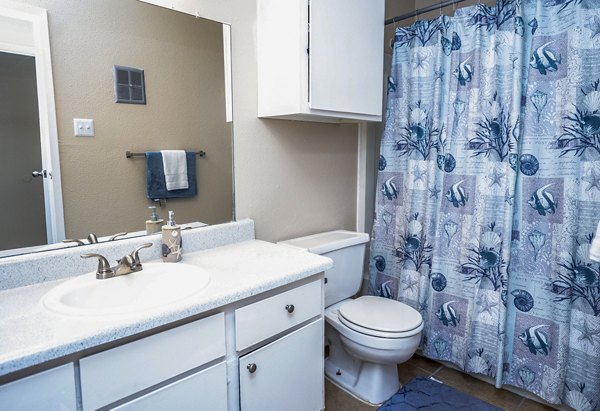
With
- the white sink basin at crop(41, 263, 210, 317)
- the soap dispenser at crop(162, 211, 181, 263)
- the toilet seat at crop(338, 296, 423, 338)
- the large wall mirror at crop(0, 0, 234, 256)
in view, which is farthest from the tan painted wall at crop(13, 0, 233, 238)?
the toilet seat at crop(338, 296, 423, 338)

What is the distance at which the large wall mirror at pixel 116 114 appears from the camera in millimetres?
1204

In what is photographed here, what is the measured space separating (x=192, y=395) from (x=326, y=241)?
1.08 metres

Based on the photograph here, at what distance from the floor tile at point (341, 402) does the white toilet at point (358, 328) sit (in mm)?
34

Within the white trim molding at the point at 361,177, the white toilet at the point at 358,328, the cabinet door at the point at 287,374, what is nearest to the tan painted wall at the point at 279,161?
the white trim molding at the point at 361,177

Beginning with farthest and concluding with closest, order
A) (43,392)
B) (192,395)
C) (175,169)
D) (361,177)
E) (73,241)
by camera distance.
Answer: (361,177), (175,169), (73,241), (192,395), (43,392)

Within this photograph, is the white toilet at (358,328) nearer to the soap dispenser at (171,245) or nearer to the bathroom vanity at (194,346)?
the bathroom vanity at (194,346)

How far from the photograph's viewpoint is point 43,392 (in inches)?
32.2

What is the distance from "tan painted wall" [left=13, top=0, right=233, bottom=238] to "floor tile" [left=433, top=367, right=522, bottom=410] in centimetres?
148

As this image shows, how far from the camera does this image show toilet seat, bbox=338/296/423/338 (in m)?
1.68

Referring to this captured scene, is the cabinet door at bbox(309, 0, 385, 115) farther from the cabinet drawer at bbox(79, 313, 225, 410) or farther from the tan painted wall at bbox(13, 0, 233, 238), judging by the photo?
the cabinet drawer at bbox(79, 313, 225, 410)

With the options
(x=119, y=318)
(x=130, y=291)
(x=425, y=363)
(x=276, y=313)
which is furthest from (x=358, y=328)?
(x=119, y=318)

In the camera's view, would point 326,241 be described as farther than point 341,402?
Yes

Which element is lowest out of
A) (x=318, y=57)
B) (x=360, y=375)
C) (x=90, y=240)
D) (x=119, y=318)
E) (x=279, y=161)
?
(x=360, y=375)

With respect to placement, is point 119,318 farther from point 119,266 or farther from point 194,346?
point 119,266
